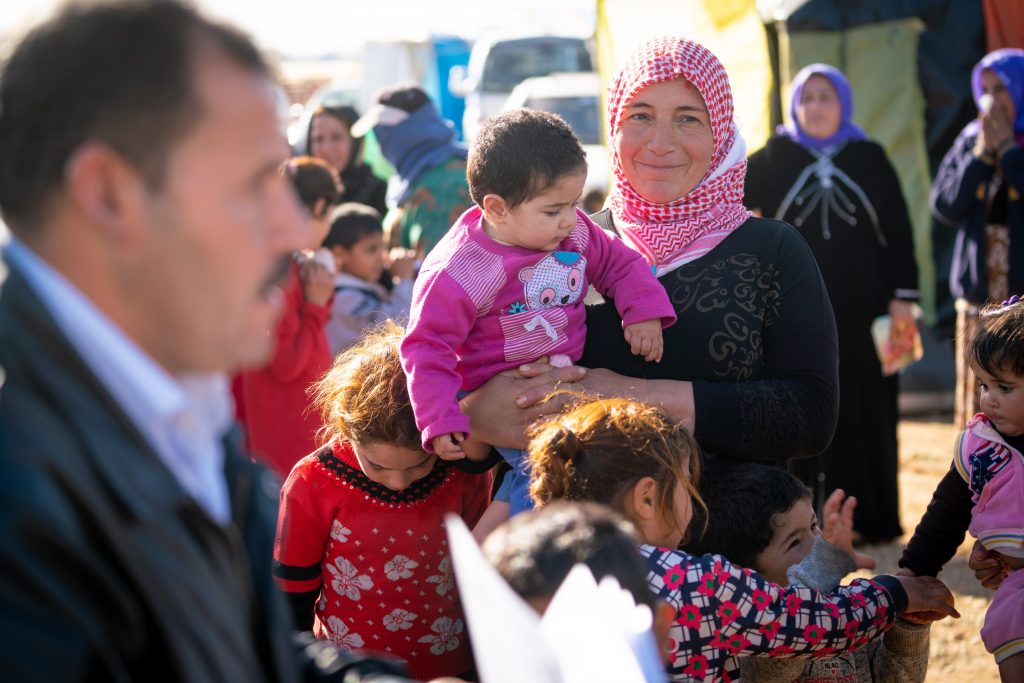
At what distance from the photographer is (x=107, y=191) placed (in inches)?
46.6

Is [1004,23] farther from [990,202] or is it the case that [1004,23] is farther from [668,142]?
[668,142]

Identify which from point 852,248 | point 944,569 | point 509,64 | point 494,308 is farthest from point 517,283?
point 509,64

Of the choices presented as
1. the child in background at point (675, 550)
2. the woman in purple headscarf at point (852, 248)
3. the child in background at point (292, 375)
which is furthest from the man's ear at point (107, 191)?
the woman in purple headscarf at point (852, 248)

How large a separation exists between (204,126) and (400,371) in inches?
63.9

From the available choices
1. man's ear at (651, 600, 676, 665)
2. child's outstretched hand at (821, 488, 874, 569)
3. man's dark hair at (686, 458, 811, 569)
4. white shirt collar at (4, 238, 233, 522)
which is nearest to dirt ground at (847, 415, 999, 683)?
child's outstretched hand at (821, 488, 874, 569)

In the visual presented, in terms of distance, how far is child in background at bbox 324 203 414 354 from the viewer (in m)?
5.51

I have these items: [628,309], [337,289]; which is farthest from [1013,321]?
[337,289]

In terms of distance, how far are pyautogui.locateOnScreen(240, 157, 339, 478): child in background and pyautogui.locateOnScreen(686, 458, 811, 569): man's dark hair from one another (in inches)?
88.2

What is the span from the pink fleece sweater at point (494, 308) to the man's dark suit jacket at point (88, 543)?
4.16 feet

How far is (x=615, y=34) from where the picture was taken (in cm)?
922

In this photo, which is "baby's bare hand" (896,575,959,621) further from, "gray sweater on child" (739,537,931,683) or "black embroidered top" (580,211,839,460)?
"black embroidered top" (580,211,839,460)

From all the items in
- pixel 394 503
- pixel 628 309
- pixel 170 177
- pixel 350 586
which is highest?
pixel 170 177

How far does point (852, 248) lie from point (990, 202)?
1.00 metres

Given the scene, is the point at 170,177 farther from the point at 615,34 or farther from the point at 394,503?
the point at 615,34
